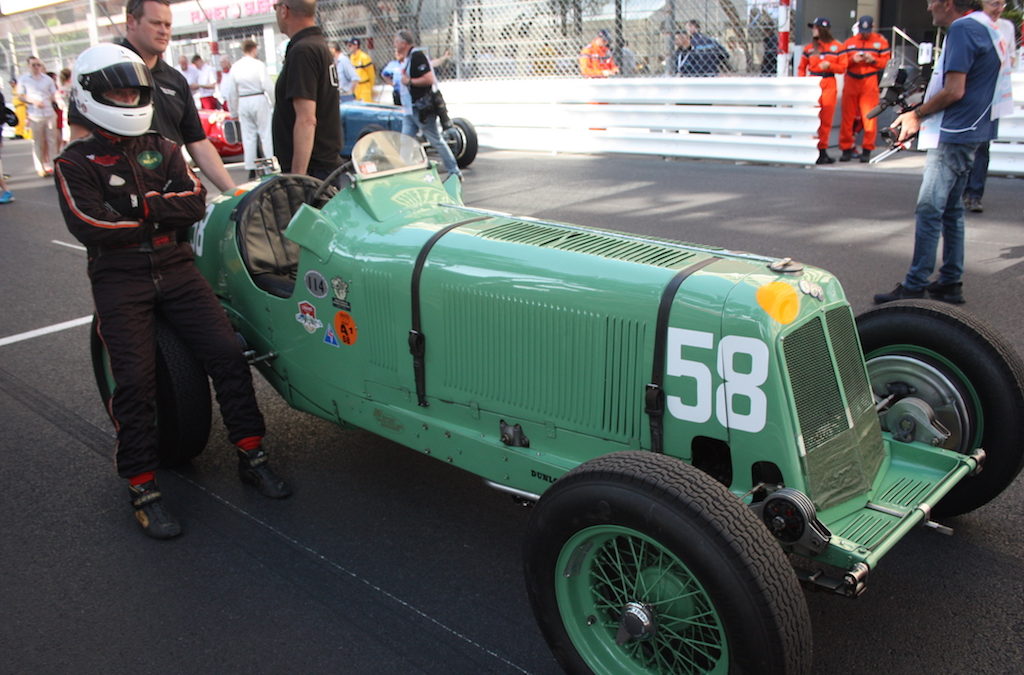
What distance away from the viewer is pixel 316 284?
3609 millimetres

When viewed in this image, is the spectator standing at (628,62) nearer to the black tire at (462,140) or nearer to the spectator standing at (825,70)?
the spectator standing at (825,70)

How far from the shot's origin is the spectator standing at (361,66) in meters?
16.9

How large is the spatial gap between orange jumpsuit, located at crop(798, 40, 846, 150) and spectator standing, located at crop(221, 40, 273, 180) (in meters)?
7.45

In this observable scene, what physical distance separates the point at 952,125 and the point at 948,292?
1.12 metres

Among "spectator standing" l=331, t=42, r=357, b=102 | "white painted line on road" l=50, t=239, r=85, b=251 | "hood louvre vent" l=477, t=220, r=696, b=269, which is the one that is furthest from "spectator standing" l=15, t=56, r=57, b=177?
"hood louvre vent" l=477, t=220, r=696, b=269


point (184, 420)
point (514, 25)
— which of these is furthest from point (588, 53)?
point (184, 420)

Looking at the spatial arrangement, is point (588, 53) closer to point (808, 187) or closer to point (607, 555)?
point (808, 187)

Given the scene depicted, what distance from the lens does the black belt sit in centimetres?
349

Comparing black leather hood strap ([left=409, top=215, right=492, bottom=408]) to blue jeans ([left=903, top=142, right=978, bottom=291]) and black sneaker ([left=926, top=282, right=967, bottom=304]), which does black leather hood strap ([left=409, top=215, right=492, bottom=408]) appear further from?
black sneaker ([left=926, top=282, right=967, bottom=304])

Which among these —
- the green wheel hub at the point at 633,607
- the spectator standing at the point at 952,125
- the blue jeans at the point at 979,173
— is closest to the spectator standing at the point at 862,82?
the blue jeans at the point at 979,173

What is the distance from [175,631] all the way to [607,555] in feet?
4.96

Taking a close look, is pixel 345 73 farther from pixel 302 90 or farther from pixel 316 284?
pixel 316 284

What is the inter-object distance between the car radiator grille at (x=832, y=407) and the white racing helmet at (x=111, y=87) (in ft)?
8.41

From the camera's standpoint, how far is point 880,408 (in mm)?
3150
